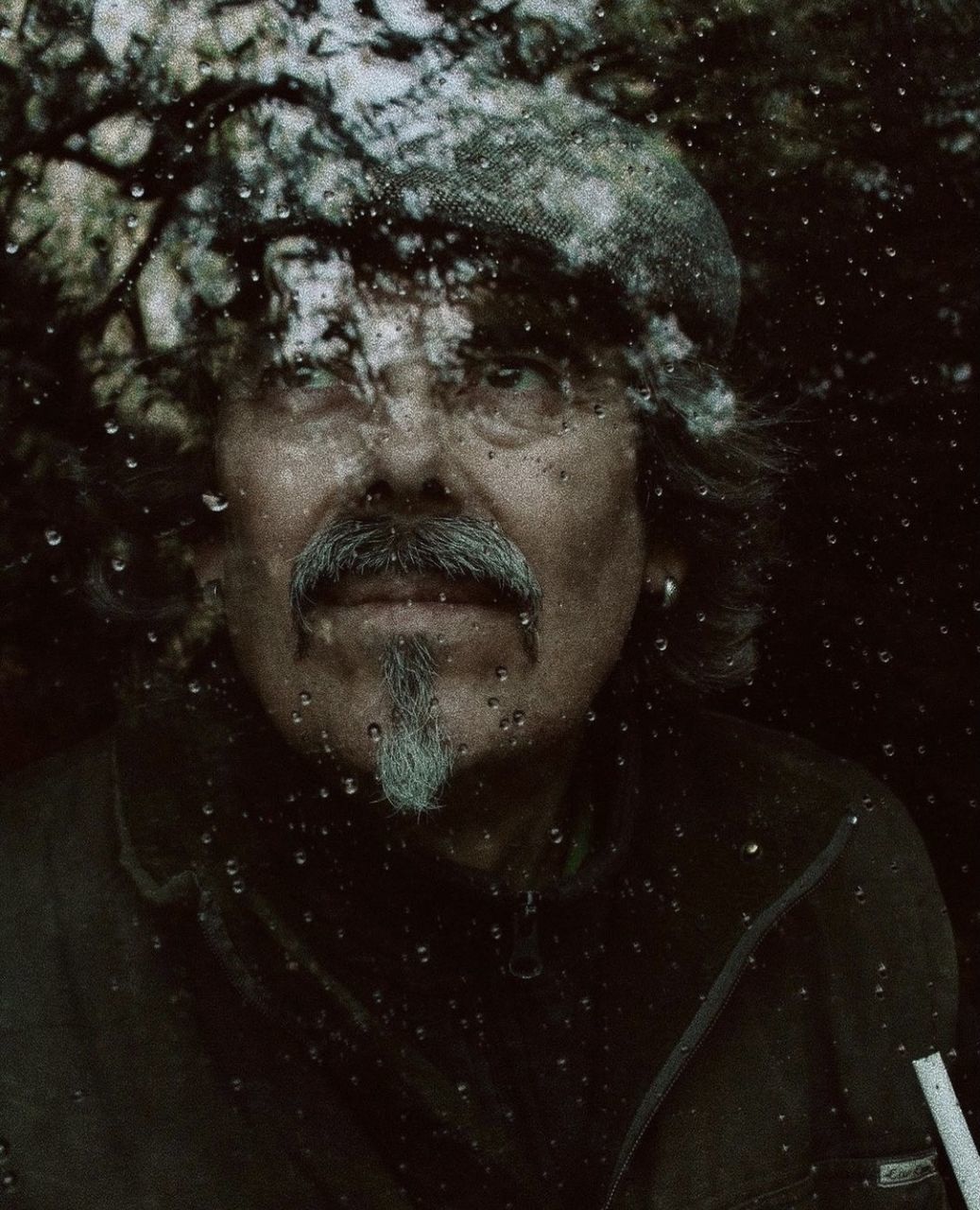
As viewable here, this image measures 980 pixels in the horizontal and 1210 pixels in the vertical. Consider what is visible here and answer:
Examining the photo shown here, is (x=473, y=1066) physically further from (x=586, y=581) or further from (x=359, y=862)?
(x=586, y=581)

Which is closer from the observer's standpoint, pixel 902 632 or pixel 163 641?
pixel 163 641

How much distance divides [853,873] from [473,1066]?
31cm

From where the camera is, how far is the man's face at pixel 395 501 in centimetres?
72

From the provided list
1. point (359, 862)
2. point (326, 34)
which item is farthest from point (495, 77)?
point (359, 862)

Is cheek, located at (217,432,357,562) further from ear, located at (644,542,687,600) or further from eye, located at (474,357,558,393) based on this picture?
ear, located at (644,542,687,600)

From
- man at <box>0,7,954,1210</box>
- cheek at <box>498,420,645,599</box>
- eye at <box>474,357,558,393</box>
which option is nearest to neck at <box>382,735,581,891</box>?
man at <box>0,7,954,1210</box>

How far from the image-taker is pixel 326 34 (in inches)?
29.0

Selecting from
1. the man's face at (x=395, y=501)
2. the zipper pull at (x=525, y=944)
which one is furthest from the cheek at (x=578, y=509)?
the zipper pull at (x=525, y=944)

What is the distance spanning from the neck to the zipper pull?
0.02m

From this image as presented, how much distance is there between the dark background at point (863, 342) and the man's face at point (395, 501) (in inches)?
7.0

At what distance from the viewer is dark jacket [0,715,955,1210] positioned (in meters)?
0.68

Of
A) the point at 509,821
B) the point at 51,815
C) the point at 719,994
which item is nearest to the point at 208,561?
the point at 51,815

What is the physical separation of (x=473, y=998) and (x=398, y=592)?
0.93ft

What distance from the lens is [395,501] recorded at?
0.72 metres
